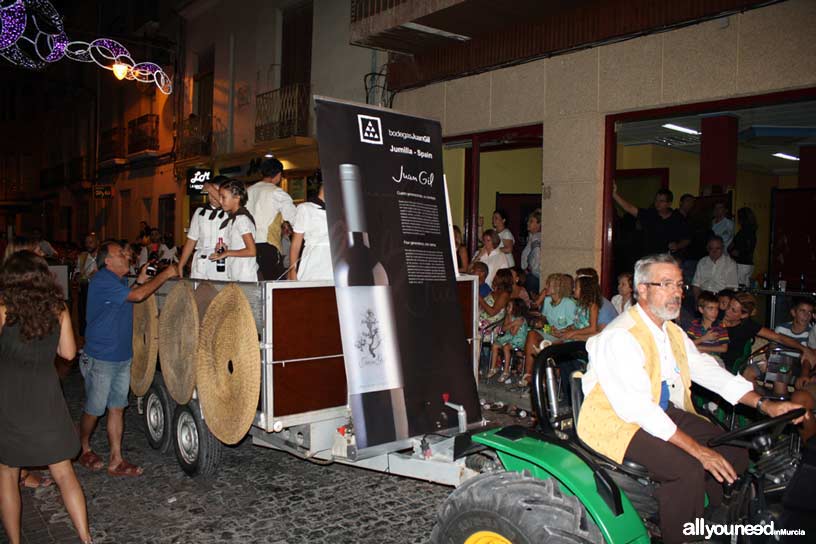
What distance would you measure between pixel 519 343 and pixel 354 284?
5.16 m

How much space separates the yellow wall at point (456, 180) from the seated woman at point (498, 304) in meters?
3.74

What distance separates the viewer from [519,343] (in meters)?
9.30

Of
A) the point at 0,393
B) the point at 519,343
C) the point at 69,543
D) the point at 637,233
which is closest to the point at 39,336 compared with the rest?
the point at 0,393

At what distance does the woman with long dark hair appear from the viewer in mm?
4023

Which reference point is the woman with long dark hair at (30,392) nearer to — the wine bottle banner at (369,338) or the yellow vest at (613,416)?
the wine bottle banner at (369,338)

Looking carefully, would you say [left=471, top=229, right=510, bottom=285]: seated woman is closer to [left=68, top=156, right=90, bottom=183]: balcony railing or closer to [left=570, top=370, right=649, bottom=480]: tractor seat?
[left=570, top=370, right=649, bottom=480]: tractor seat

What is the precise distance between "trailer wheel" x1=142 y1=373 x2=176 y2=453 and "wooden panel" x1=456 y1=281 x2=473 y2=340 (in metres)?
2.75

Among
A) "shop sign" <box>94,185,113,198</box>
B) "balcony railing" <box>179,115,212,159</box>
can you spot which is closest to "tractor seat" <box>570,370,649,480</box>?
"balcony railing" <box>179,115,212,159</box>

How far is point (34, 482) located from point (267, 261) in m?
2.94

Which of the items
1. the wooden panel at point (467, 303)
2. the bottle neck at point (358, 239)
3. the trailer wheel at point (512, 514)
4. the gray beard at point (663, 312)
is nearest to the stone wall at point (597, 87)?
the wooden panel at point (467, 303)

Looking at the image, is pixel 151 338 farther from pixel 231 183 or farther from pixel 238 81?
pixel 238 81

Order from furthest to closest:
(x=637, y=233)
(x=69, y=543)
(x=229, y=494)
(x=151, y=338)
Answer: (x=637, y=233) → (x=151, y=338) → (x=229, y=494) → (x=69, y=543)

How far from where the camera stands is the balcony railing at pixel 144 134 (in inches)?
1018

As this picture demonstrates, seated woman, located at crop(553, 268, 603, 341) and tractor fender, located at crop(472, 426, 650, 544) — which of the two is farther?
seated woman, located at crop(553, 268, 603, 341)
